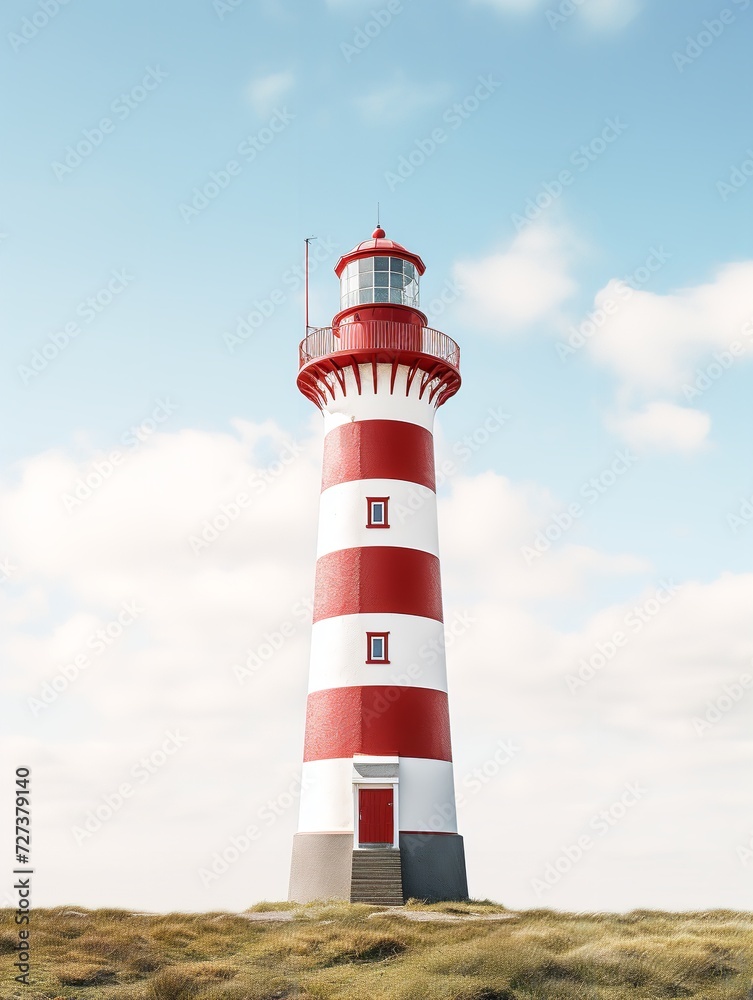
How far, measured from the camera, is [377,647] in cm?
2314

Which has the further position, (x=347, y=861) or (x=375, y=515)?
(x=375, y=515)

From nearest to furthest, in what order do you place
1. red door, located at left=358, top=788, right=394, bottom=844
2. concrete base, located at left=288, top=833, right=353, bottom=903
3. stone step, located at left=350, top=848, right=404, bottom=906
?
1. stone step, located at left=350, top=848, right=404, bottom=906
2. concrete base, located at left=288, top=833, right=353, bottom=903
3. red door, located at left=358, top=788, right=394, bottom=844

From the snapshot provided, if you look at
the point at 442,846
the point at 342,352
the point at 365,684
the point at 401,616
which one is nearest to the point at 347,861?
the point at 442,846

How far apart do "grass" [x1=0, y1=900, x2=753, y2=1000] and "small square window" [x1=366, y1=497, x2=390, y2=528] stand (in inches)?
348

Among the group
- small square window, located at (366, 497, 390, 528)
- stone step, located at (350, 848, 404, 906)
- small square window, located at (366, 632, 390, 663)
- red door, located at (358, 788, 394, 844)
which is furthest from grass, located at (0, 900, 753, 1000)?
small square window, located at (366, 497, 390, 528)

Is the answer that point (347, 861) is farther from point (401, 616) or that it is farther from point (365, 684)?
point (401, 616)

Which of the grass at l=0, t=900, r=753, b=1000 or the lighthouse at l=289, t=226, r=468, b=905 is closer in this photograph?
the grass at l=0, t=900, r=753, b=1000

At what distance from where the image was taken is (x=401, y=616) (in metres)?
23.4

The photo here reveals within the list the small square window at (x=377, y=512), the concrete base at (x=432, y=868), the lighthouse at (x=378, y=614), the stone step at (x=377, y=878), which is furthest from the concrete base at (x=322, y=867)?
the small square window at (x=377, y=512)

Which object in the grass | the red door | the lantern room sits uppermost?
the lantern room

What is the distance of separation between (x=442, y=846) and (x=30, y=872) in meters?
11.2

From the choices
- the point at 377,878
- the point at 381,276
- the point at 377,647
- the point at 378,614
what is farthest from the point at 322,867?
the point at 381,276

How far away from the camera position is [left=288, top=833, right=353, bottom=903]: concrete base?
21.8 meters

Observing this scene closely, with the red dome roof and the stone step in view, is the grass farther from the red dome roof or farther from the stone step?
the red dome roof
